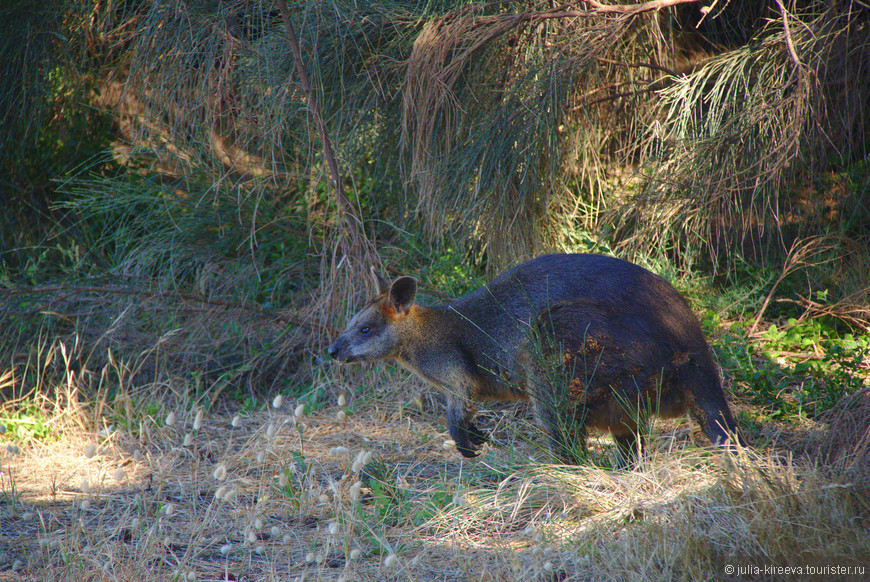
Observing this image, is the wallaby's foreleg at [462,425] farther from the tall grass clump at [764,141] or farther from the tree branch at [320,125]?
the tall grass clump at [764,141]

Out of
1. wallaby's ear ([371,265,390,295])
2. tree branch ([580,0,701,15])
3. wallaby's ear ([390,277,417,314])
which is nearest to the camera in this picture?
tree branch ([580,0,701,15])

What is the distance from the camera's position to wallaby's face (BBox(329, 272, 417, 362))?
4.18m

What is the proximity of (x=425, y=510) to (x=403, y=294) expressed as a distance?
1.34 m

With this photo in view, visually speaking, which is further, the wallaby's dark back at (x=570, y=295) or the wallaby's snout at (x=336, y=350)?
the wallaby's snout at (x=336, y=350)

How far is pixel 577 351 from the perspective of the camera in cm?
340

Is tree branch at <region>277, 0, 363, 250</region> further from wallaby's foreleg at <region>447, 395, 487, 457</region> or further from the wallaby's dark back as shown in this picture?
wallaby's foreleg at <region>447, 395, 487, 457</region>

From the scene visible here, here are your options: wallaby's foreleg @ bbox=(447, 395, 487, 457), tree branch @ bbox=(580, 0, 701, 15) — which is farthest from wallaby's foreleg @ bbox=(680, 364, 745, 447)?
tree branch @ bbox=(580, 0, 701, 15)

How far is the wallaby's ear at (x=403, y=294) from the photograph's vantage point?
4098mm

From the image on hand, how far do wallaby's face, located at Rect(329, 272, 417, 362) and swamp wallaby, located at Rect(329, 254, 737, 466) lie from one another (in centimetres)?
9

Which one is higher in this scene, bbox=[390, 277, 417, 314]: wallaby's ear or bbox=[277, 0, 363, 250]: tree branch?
bbox=[277, 0, 363, 250]: tree branch

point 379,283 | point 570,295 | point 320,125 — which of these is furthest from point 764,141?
point 320,125

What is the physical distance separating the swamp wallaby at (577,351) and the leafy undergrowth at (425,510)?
0.75ft

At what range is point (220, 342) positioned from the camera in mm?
5188

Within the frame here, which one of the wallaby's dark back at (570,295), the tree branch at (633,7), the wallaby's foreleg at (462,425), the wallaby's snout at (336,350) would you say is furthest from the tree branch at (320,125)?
the tree branch at (633,7)
